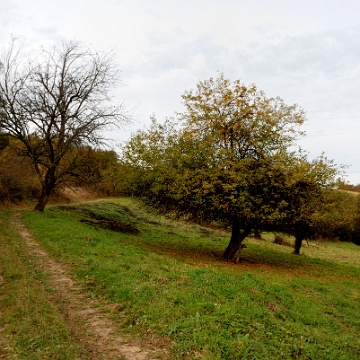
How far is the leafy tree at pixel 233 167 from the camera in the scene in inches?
630

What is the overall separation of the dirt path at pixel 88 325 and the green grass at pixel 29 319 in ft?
0.77

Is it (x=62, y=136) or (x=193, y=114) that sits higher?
(x=193, y=114)

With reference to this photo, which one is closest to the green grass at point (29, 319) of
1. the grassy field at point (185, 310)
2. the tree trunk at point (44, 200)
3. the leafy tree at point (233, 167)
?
the grassy field at point (185, 310)

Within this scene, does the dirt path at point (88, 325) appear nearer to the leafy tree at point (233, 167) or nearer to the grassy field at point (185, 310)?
the grassy field at point (185, 310)

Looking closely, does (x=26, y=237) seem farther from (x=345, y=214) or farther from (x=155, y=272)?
(x=345, y=214)

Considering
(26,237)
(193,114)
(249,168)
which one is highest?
(193,114)

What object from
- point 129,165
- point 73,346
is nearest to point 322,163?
point 129,165

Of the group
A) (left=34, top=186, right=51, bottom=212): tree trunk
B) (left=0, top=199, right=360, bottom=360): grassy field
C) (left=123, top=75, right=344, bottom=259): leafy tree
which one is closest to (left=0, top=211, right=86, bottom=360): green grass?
(left=0, top=199, right=360, bottom=360): grassy field

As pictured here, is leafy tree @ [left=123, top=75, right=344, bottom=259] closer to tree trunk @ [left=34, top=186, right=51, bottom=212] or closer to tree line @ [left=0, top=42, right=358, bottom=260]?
tree line @ [left=0, top=42, right=358, bottom=260]

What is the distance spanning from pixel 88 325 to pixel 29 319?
1264 mm

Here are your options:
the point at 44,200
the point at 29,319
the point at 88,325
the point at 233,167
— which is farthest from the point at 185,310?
the point at 44,200

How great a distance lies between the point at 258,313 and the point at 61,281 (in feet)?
19.7

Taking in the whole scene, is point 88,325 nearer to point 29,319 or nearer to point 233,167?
point 29,319

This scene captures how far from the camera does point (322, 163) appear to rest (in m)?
16.7
